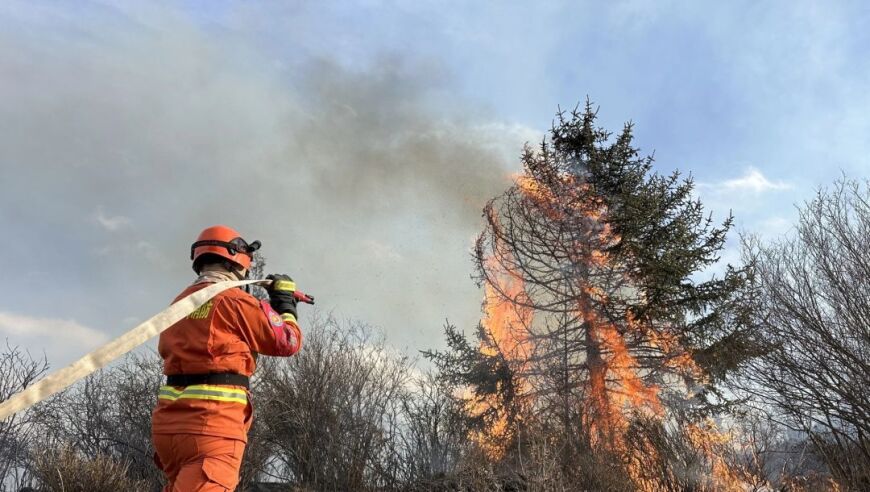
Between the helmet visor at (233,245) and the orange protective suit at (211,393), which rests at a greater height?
the helmet visor at (233,245)

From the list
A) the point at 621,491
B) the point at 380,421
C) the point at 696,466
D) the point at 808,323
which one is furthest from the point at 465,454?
the point at 808,323

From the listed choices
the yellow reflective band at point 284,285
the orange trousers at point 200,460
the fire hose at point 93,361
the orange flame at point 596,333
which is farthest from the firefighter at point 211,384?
the orange flame at point 596,333

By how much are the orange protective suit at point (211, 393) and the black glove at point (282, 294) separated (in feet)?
0.53

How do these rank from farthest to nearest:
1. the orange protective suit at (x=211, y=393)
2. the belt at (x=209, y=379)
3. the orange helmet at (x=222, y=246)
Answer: the orange helmet at (x=222, y=246), the belt at (x=209, y=379), the orange protective suit at (x=211, y=393)

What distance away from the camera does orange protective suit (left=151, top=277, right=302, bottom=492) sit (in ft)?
9.57

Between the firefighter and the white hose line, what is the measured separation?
1.30 ft

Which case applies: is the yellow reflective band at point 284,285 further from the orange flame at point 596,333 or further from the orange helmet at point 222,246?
the orange flame at point 596,333

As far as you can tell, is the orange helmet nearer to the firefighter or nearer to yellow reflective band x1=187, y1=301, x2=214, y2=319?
the firefighter

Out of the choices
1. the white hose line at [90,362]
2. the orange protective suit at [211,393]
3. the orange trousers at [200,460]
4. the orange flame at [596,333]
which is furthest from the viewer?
the orange flame at [596,333]

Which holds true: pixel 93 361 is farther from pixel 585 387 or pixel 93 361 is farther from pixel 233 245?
pixel 585 387

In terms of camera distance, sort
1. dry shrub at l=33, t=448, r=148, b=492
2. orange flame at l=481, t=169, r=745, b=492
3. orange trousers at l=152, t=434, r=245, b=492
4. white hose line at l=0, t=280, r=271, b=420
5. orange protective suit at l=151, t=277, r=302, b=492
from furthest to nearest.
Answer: orange flame at l=481, t=169, r=745, b=492 → dry shrub at l=33, t=448, r=148, b=492 → orange protective suit at l=151, t=277, r=302, b=492 → orange trousers at l=152, t=434, r=245, b=492 → white hose line at l=0, t=280, r=271, b=420

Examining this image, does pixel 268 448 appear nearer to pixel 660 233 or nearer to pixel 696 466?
pixel 696 466

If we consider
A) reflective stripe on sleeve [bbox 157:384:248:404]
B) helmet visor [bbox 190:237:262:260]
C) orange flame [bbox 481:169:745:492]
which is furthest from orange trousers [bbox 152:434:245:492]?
orange flame [bbox 481:169:745:492]

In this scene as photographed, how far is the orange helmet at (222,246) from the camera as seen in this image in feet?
11.4
